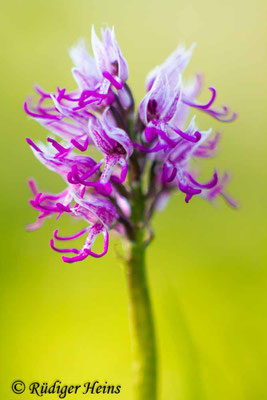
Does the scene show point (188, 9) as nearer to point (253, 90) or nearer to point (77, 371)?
point (253, 90)

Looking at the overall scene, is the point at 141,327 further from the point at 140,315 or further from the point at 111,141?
the point at 111,141

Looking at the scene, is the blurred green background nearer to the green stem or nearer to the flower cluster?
the green stem

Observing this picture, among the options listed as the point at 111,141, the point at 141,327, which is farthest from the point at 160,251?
the point at 111,141

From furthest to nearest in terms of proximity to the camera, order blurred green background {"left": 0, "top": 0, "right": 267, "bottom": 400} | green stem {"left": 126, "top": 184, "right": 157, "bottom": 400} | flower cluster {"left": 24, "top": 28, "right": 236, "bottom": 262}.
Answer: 1. blurred green background {"left": 0, "top": 0, "right": 267, "bottom": 400}
2. green stem {"left": 126, "top": 184, "right": 157, "bottom": 400}
3. flower cluster {"left": 24, "top": 28, "right": 236, "bottom": 262}

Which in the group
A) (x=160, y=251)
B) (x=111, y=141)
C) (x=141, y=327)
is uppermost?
(x=160, y=251)

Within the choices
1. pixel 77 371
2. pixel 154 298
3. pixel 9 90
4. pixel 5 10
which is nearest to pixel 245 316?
pixel 154 298

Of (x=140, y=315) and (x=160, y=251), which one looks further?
(x=160, y=251)

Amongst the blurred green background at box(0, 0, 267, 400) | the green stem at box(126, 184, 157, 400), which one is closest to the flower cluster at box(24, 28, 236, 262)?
the green stem at box(126, 184, 157, 400)
